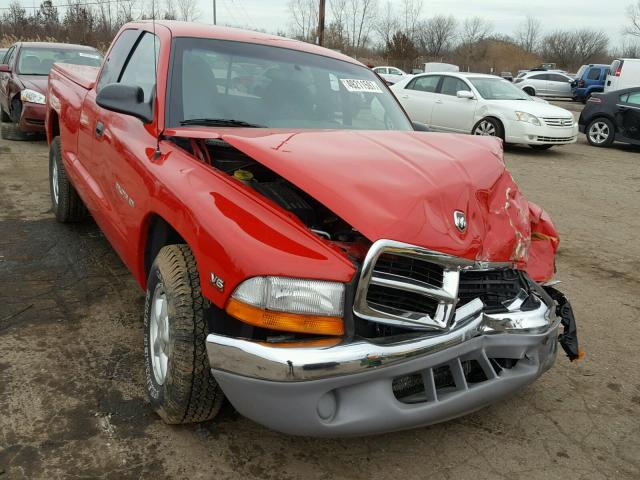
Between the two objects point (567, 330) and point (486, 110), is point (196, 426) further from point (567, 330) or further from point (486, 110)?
point (486, 110)

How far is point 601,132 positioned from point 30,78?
11471 mm

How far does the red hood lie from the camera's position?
363 inches

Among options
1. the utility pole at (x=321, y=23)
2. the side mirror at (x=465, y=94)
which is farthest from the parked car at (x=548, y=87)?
the side mirror at (x=465, y=94)

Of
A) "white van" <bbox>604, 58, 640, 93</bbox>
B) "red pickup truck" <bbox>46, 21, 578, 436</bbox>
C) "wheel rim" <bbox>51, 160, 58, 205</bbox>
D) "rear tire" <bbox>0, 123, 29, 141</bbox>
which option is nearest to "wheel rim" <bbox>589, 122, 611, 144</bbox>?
"white van" <bbox>604, 58, 640, 93</bbox>

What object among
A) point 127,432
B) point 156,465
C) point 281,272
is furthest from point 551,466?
point 127,432

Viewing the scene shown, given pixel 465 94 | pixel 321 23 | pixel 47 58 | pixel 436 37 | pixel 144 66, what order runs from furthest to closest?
pixel 436 37 < pixel 321 23 < pixel 465 94 < pixel 47 58 < pixel 144 66

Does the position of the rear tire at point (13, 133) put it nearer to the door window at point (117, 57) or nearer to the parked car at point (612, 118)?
the door window at point (117, 57)

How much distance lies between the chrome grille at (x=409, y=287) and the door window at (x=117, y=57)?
2821 millimetres

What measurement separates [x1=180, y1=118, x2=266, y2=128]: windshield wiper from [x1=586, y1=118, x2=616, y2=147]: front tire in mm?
12007

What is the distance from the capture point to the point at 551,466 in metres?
2.51

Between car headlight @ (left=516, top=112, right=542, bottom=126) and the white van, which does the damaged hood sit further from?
the white van

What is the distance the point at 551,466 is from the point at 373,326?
1.06m

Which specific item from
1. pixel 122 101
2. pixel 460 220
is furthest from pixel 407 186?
pixel 122 101

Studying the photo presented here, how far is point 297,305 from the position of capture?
2.06m
